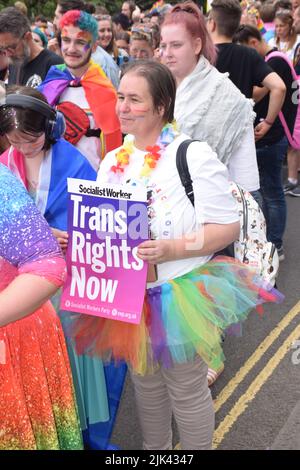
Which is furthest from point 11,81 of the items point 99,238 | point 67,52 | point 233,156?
point 99,238

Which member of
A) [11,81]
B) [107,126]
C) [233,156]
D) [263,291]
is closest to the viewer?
[263,291]

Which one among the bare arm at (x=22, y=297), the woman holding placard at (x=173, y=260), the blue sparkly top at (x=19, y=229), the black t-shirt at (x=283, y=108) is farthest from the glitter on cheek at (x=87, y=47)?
the bare arm at (x=22, y=297)

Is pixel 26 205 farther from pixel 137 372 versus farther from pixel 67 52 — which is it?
pixel 67 52

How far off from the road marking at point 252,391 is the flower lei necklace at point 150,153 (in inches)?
56.0

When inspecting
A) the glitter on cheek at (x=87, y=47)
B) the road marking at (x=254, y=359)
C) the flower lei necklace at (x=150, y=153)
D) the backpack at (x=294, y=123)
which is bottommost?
the road marking at (x=254, y=359)

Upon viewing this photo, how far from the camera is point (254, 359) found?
139 inches

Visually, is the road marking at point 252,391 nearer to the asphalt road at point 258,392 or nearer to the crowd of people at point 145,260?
the asphalt road at point 258,392

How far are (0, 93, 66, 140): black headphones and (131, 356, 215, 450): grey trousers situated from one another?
99cm

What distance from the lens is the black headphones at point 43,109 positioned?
2104mm

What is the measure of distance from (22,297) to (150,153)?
0.88m

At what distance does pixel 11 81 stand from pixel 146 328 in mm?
3226

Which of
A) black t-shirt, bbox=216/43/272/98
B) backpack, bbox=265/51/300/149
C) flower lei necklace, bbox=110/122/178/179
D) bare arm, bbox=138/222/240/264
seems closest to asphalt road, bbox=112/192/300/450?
bare arm, bbox=138/222/240/264

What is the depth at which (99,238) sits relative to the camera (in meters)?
2.00

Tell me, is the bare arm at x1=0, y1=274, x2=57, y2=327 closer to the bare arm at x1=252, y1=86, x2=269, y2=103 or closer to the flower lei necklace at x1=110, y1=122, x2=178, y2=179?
the flower lei necklace at x1=110, y1=122, x2=178, y2=179
